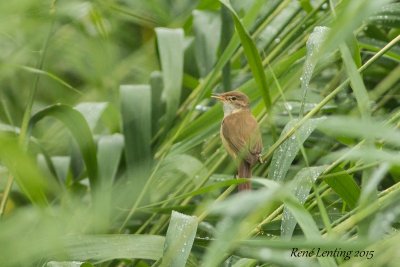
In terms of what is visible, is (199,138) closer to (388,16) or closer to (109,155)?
(109,155)

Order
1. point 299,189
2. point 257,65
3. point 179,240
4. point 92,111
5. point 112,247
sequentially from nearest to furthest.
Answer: point 179,240
point 299,189
point 112,247
point 257,65
point 92,111

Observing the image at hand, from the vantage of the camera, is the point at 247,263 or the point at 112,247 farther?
the point at 112,247

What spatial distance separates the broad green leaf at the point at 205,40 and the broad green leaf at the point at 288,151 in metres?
1.21

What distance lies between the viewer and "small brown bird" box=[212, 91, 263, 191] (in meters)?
2.78

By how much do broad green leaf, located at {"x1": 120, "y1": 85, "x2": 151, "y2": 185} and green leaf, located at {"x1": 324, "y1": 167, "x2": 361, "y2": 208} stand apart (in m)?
0.99

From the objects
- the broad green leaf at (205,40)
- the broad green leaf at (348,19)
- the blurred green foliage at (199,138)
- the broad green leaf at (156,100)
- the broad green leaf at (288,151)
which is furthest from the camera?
the broad green leaf at (205,40)

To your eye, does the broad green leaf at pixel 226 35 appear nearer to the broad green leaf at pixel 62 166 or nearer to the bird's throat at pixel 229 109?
the bird's throat at pixel 229 109

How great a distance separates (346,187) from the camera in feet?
7.42

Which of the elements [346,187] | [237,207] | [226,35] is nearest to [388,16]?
[226,35]

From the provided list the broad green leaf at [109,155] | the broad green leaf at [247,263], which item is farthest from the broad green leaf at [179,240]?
the broad green leaf at [109,155]

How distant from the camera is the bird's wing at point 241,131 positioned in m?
2.82

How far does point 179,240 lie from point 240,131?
99 cm

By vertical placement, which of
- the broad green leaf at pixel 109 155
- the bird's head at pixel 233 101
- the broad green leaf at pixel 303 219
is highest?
the broad green leaf at pixel 303 219

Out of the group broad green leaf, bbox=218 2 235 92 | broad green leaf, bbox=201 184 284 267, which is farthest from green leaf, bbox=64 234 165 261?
broad green leaf, bbox=218 2 235 92
